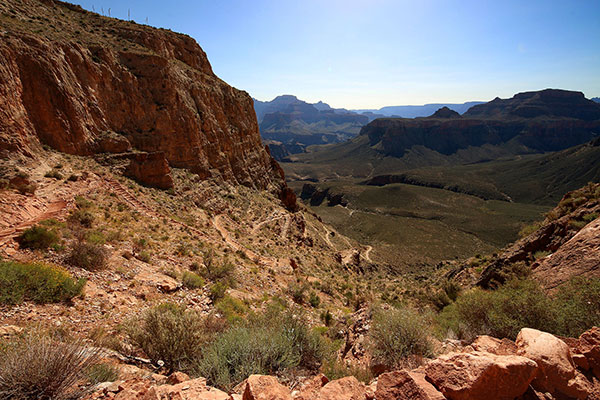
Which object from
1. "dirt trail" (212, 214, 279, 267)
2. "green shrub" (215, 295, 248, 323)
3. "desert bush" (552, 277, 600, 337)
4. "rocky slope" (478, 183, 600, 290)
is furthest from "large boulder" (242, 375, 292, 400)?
"dirt trail" (212, 214, 279, 267)

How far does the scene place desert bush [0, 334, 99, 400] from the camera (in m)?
3.34

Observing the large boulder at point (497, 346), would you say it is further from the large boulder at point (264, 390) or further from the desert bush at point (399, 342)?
the large boulder at point (264, 390)

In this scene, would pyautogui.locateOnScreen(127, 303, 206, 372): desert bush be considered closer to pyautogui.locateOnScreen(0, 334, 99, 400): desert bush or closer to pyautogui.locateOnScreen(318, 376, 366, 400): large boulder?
pyautogui.locateOnScreen(0, 334, 99, 400): desert bush

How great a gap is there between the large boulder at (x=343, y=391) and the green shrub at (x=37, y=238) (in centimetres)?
978

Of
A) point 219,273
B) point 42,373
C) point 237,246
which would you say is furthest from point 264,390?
point 237,246

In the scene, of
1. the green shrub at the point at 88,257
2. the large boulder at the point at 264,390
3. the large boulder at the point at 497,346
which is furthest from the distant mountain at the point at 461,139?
the large boulder at the point at 264,390

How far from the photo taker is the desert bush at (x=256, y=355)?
189 inches

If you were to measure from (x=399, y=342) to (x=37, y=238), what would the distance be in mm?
11109

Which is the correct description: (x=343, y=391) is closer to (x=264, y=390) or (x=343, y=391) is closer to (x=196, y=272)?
(x=264, y=390)

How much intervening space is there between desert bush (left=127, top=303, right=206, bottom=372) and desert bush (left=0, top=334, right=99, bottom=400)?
1.84m

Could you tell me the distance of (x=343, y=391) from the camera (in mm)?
3979

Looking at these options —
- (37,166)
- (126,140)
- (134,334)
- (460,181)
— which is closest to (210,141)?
(126,140)

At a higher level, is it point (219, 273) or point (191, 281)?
point (191, 281)

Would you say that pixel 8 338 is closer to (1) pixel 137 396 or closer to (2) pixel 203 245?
(1) pixel 137 396
